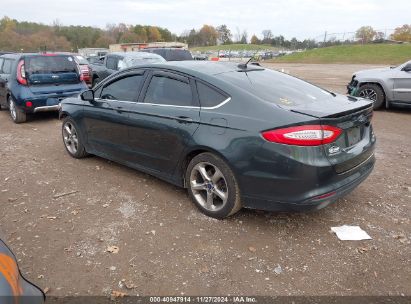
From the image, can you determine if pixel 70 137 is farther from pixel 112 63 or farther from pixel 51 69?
pixel 112 63

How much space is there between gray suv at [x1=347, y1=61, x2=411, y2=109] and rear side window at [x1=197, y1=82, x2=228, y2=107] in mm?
7596

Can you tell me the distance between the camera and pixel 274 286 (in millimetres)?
2938

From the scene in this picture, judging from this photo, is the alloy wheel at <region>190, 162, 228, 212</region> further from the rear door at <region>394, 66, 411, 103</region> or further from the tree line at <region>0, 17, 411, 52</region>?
the tree line at <region>0, 17, 411, 52</region>

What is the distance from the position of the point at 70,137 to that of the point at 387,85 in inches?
316

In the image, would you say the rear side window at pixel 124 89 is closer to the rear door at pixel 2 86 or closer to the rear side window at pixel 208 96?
the rear side window at pixel 208 96

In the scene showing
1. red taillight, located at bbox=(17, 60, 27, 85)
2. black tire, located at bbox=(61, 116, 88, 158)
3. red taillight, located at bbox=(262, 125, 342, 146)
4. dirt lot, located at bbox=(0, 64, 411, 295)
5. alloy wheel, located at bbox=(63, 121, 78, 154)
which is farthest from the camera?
red taillight, located at bbox=(17, 60, 27, 85)

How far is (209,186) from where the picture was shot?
12.6 ft

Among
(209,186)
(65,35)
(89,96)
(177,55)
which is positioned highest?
(65,35)

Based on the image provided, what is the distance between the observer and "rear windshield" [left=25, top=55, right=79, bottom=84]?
27.4 feet

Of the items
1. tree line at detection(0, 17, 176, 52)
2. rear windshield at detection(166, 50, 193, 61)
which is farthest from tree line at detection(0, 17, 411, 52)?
rear windshield at detection(166, 50, 193, 61)

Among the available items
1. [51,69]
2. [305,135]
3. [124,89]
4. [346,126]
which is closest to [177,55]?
[51,69]

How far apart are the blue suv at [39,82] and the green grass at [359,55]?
31.2 m

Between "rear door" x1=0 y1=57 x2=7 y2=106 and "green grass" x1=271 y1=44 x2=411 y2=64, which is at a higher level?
"green grass" x1=271 y1=44 x2=411 y2=64

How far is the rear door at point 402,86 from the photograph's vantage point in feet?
31.0
